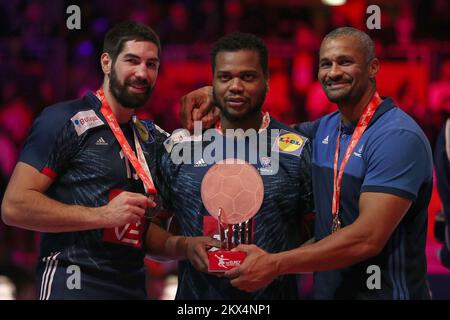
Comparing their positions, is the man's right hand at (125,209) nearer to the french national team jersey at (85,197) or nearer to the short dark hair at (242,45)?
the french national team jersey at (85,197)

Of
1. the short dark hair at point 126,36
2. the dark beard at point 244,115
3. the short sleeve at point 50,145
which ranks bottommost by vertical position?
the short sleeve at point 50,145

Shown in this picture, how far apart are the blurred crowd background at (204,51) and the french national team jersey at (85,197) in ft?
13.4

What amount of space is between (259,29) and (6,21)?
8.67 feet

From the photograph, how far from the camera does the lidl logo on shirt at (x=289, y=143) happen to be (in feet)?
11.0

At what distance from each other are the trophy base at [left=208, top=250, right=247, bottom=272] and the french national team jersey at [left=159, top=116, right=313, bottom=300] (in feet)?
0.85

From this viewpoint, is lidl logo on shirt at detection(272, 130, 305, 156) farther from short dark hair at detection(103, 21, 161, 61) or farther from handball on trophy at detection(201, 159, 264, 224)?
short dark hair at detection(103, 21, 161, 61)

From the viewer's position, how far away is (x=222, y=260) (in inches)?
119

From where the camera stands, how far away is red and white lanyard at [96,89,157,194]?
3.36 metres

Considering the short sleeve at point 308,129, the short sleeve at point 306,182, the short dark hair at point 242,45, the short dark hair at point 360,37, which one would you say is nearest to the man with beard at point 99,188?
the short dark hair at point 242,45

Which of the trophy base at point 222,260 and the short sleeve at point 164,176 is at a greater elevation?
the short sleeve at point 164,176

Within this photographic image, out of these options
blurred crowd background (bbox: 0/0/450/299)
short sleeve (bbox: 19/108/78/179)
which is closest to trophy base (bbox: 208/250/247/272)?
short sleeve (bbox: 19/108/78/179)

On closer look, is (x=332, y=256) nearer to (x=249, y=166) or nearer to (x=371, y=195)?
(x=371, y=195)

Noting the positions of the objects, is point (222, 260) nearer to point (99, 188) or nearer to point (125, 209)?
point (125, 209)

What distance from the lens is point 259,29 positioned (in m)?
8.38
